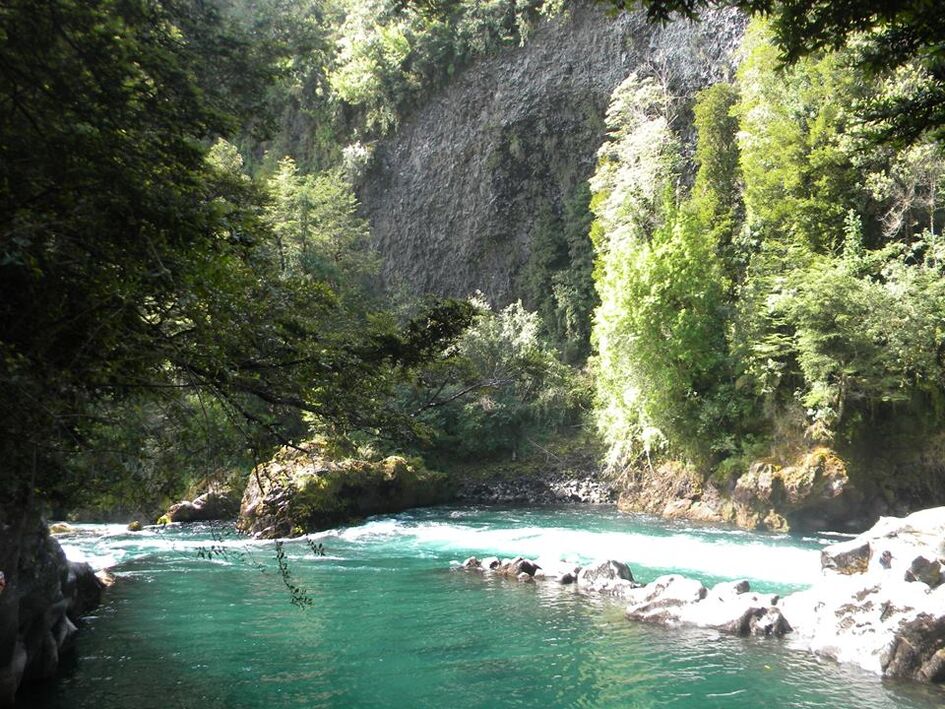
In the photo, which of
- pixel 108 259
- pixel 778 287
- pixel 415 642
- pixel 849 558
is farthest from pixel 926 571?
pixel 108 259

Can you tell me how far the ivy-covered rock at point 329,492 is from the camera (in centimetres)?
1670

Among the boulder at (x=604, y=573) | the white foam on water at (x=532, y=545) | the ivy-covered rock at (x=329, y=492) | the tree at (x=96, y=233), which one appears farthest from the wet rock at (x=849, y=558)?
the tree at (x=96, y=233)

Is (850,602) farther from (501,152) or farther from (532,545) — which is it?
(501,152)

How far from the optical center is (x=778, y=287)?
1839 centimetres

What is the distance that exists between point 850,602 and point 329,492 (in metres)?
12.2

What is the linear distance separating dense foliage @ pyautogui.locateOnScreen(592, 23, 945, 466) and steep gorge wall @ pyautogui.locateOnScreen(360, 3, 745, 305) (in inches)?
335

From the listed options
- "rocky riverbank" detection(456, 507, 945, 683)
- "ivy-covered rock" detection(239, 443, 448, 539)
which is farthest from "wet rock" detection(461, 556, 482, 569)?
"ivy-covered rock" detection(239, 443, 448, 539)

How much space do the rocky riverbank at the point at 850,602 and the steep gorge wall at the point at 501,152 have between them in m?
21.5

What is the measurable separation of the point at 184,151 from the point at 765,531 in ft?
52.2

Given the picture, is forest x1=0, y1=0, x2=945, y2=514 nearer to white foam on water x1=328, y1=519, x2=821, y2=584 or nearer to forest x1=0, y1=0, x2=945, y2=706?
forest x1=0, y1=0, x2=945, y2=706

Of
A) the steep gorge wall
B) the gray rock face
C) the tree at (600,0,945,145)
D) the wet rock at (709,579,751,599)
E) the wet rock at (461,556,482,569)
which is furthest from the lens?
the steep gorge wall

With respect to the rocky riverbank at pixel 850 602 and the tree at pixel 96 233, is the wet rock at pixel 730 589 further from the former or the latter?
the tree at pixel 96 233

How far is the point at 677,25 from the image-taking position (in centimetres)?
2955

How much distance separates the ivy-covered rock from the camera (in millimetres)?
16703
